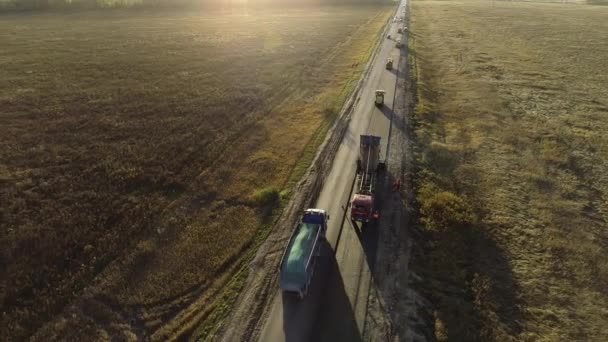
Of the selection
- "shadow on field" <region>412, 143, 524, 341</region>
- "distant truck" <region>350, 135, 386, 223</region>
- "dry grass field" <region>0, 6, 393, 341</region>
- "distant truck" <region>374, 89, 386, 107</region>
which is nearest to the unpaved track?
"distant truck" <region>350, 135, 386, 223</region>

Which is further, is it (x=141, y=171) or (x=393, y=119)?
(x=393, y=119)

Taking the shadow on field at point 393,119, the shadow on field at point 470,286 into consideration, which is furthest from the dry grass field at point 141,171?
the shadow on field at point 470,286

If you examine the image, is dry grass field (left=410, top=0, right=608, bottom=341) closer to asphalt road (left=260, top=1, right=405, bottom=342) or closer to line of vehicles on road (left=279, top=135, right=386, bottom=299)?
asphalt road (left=260, top=1, right=405, bottom=342)

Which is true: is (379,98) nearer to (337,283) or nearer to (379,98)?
(379,98)

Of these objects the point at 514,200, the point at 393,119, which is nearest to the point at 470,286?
the point at 514,200

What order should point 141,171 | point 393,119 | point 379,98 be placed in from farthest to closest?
point 379,98 < point 393,119 < point 141,171

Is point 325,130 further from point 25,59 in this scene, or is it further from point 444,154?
point 25,59

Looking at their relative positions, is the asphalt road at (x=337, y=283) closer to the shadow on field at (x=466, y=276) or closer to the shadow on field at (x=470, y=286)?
the shadow on field at (x=466, y=276)
